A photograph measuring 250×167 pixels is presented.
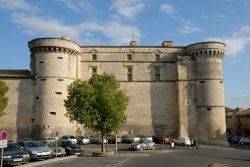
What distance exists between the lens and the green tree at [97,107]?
1215 inches

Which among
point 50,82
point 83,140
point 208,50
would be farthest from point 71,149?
point 208,50

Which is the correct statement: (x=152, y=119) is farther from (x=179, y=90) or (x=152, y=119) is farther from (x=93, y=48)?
(x=93, y=48)

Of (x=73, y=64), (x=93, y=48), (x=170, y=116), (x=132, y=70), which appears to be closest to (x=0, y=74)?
(x=73, y=64)

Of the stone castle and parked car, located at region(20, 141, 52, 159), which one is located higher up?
the stone castle

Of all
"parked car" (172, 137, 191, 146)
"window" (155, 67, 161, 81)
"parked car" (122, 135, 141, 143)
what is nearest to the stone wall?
"parked car" (122, 135, 141, 143)

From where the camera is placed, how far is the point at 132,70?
5456 centimetres

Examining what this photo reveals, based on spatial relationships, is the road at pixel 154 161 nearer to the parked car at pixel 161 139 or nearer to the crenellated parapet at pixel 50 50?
the parked car at pixel 161 139

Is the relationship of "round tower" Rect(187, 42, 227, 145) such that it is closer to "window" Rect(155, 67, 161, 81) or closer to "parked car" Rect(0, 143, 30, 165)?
"window" Rect(155, 67, 161, 81)

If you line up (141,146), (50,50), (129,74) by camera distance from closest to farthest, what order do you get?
(141,146), (50,50), (129,74)

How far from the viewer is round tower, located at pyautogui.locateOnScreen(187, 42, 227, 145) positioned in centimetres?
5156

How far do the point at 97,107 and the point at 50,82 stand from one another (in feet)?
63.1

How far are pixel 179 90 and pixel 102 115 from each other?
2475 cm

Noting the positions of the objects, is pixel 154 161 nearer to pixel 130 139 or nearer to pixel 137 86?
pixel 130 139

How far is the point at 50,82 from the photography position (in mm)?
48281
